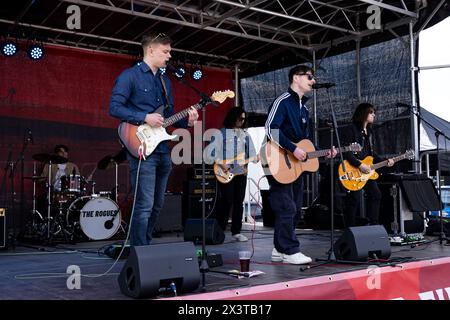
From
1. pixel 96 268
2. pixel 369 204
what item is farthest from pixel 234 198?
pixel 96 268

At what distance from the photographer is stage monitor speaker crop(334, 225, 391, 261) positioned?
452cm

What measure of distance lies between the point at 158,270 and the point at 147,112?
4.77 feet

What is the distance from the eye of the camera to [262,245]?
22.0 feet

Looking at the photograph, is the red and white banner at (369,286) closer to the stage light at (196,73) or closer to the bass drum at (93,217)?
the bass drum at (93,217)

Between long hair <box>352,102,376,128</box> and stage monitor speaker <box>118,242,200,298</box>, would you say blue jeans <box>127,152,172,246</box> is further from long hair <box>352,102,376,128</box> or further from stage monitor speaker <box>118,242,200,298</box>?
long hair <box>352,102,376,128</box>

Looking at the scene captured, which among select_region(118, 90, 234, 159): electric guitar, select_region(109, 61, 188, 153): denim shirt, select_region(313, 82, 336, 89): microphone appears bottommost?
select_region(118, 90, 234, 159): electric guitar

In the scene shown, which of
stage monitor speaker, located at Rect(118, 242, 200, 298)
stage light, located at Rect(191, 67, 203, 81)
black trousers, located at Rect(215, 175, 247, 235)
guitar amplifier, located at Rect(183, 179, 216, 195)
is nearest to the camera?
stage monitor speaker, located at Rect(118, 242, 200, 298)

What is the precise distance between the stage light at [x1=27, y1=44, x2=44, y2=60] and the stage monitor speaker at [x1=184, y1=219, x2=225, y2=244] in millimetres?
4676

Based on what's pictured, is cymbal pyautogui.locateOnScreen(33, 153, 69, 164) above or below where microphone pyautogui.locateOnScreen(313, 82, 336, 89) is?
below

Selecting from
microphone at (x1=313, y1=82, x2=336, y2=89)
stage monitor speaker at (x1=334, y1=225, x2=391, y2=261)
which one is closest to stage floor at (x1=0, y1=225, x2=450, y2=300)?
stage monitor speaker at (x1=334, y1=225, x2=391, y2=261)

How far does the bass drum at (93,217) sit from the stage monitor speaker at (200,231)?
6.79ft

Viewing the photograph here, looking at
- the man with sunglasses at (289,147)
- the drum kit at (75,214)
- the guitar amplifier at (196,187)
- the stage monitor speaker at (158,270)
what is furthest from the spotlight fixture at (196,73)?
the stage monitor speaker at (158,270)

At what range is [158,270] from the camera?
3.11 meters
